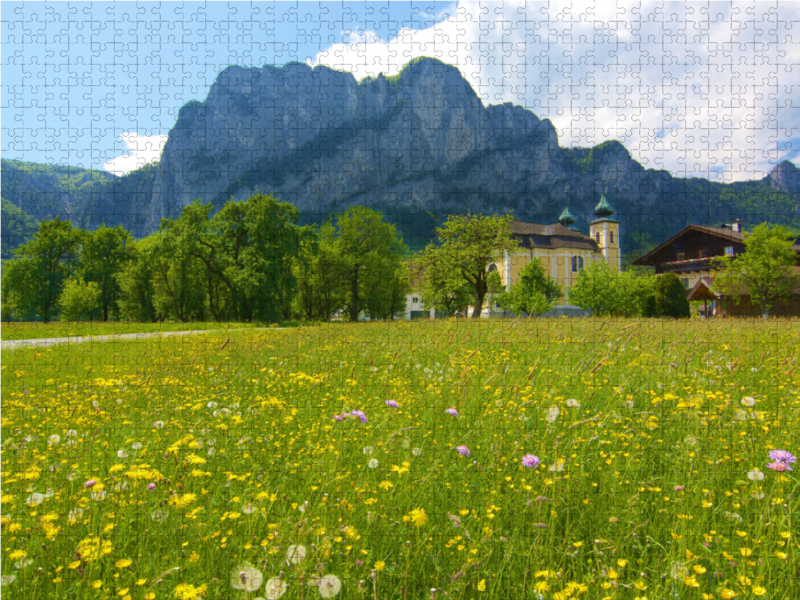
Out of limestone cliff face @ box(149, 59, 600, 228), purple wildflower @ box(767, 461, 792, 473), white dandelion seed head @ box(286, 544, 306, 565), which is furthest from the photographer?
limestone cliff face @ box(149, 59, 600, 228)

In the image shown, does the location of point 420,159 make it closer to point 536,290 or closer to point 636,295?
point 536,290

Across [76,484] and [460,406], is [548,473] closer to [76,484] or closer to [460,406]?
[460,406]

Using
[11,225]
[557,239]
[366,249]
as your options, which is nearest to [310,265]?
[366,249]

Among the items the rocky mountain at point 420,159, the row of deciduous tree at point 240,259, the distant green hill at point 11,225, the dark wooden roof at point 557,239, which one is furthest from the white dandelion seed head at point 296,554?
the row of deciduous tree at point 240,259

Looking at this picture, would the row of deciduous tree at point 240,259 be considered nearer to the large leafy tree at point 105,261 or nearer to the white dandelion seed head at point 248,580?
the large leafy tree at point 105,261

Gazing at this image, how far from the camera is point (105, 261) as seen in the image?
114 ft

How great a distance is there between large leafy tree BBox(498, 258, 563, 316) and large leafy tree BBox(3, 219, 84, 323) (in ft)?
61.0

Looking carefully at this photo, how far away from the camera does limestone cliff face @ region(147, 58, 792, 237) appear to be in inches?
190

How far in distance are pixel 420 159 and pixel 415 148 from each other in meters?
0.15

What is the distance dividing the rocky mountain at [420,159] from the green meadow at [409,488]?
1.89 m

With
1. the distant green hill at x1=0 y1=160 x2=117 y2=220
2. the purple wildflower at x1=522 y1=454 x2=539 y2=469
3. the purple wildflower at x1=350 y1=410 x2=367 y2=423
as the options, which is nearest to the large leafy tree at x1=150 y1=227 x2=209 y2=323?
the distant green hill at x1=0 y1=160 x2=117 y2=220

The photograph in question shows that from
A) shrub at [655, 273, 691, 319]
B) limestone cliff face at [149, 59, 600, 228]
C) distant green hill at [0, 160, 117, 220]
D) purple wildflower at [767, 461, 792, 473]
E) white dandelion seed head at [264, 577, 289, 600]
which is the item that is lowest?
white dandelion seed head at [264, 577, 289, 600]

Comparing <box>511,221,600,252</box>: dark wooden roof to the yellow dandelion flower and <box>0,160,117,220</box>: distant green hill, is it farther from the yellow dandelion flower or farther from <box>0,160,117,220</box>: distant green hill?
<box>0,160,117,220</box>: distant green hill

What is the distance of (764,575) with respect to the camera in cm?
198
